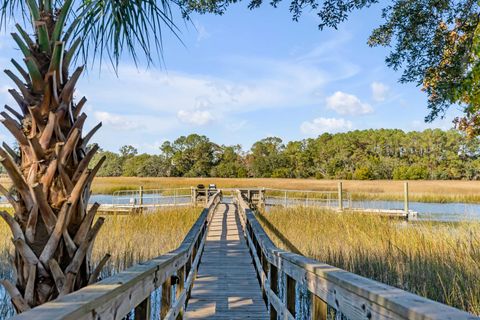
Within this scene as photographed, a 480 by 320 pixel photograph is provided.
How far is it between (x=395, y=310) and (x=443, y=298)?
444 centimetres

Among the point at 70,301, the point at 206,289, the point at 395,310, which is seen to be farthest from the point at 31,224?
→ the point at 206,289

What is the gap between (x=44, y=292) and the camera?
72.9 inches

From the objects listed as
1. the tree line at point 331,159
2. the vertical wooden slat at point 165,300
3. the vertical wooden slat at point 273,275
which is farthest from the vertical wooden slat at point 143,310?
the tree line at point 331,159

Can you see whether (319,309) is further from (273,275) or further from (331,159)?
(331,159)

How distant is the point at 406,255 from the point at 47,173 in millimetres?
5923

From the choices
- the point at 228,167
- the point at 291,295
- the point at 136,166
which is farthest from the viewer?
the point at 136,166

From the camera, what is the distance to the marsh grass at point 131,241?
24.7ft

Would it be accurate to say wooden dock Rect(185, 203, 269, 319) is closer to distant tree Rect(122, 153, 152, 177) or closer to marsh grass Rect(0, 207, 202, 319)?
marsh grass Rect(0, 207, 202, 319)

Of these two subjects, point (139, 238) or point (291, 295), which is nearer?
point (291, 295)

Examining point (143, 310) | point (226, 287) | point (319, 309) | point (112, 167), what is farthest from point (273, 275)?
point (112, 167)

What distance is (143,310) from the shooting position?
6.86 feet

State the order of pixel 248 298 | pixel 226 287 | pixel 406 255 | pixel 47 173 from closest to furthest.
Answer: pixel 47 173, pixel 248 298, pixel 226 287, pixel 406 255

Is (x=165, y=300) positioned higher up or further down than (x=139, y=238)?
higher up

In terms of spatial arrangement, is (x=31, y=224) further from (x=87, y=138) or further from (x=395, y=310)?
(x=395, y=310)
